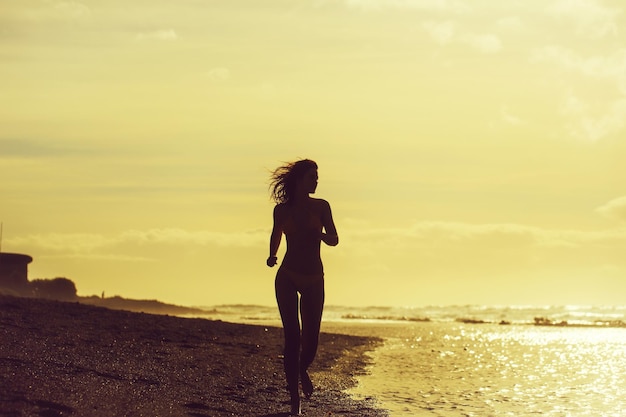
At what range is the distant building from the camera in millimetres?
58688

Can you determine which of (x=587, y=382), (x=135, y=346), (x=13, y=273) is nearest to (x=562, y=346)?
(x=587, y=382)

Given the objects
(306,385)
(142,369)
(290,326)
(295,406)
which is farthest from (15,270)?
(290,326)

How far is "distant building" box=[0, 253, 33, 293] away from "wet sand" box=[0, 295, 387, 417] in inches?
1508

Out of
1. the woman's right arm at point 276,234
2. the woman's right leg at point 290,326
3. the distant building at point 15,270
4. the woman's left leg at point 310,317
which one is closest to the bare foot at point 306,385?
the woman's left leg at point 310,317

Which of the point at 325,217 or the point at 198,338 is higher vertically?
the point at 325,217

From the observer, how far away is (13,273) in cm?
5978

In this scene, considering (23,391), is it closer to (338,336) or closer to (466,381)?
(466,381)

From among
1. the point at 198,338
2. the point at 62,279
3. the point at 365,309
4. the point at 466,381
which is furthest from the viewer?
the point at 365,309

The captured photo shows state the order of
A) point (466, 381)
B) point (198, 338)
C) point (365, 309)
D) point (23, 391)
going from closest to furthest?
point (23, 391)
point (466, 381)
point (198, 338)
point (365, 309)

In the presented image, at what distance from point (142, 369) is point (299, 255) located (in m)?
4.14

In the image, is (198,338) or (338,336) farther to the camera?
(338,336)

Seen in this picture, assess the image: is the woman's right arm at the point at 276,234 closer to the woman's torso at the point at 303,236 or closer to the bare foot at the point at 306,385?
the woman's torso at the point at 303,236

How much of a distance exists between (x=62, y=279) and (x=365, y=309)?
23263 millimetres

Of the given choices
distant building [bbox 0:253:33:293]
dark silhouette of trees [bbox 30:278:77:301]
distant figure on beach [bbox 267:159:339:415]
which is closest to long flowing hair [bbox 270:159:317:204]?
distant figure on beach [bbox 267:159:339:415]
